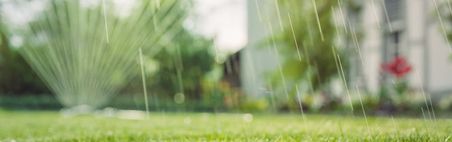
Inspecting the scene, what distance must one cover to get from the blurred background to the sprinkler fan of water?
0.07 m

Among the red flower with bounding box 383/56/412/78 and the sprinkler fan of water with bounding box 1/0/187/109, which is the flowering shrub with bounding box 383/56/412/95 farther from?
the sprinkler fan of water with bounding box 1/0/187/109

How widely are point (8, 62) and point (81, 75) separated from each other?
7515 mm

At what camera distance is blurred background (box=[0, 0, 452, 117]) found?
10.0 metres

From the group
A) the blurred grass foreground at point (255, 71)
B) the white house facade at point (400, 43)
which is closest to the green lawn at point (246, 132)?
the blurred grass foreground at point (255, 71)

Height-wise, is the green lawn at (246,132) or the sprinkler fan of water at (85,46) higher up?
the sprinkler fan of water at (85,46)

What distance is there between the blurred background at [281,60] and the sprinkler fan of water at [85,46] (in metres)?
0.07

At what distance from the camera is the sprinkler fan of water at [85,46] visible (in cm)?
1088

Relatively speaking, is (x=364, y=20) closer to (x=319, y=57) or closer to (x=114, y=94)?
(x=319, y=57)

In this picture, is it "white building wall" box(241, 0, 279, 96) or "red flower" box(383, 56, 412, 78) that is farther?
"white building wall" box(241, 0, 279, 96)

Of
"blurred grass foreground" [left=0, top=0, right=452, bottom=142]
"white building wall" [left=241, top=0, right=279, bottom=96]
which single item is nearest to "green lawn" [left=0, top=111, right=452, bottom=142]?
"blurred grass foreground" [left=0, top=0, right=452, bottom=142]

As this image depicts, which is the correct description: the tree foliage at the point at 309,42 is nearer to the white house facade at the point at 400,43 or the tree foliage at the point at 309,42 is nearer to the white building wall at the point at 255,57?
the white house facade at the point at 400,43

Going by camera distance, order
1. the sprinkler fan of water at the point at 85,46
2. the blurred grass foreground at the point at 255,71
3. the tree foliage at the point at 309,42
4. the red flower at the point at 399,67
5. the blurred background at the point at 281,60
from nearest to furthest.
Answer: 1. the blurred grass foreground at the point at 255,71
2. the red flower at the point at 399,67
3. the blurred background at the point at 281,60
4. the sprinkler fan of water at the point at 85,46
5. the tree foliage at the point at 309,42

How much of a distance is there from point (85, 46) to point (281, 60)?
4.07 meters

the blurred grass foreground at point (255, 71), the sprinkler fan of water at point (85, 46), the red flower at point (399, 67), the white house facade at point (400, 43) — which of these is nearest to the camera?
the blurred grass foreground at point (255, 71)
